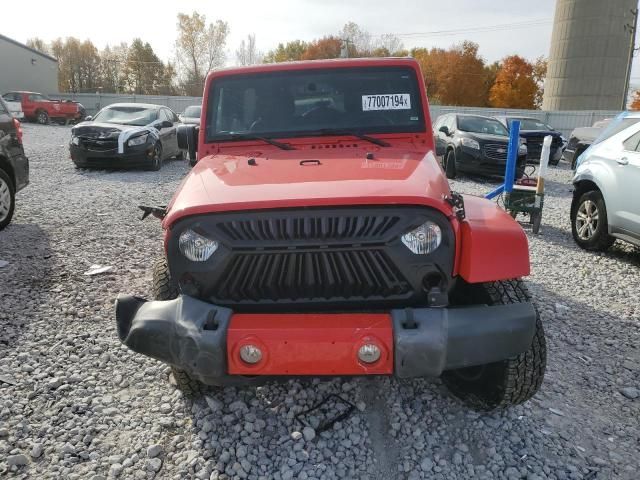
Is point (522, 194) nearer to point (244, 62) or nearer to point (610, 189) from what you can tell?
point (610, 189)

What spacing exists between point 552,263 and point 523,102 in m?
45.1

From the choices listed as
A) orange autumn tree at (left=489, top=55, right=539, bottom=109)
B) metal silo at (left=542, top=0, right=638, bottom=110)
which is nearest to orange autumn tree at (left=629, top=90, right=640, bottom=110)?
metal silo at (left=542, top=0, right=638, bottom=110)

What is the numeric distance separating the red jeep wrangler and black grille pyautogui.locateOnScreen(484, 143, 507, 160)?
9807 mm

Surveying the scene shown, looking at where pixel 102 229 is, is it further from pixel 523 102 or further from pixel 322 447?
pixel 523 102

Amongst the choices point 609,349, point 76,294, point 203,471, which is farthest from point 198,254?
point 609,349

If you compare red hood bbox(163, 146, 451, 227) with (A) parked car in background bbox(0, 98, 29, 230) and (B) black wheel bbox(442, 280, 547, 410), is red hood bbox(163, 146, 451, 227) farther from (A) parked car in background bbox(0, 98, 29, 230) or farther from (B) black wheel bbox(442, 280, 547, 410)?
(A) parked car in background bbox(0, 98, 29, 230)

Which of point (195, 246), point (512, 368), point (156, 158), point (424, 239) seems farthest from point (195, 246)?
point (156, 158)

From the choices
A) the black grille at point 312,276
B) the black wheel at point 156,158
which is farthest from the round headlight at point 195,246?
the black wheel at point 156,158

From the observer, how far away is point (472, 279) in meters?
2.36

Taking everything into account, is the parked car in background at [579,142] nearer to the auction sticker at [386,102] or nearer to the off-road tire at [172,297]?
the auction sticker at [386,102]

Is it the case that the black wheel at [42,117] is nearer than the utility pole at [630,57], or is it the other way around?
the black wheel at [42,117]

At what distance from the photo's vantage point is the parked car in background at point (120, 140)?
11.3m

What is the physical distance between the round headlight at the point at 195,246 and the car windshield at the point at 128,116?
35.0 ft

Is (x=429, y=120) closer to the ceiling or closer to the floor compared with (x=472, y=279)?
closer to the ceiling
